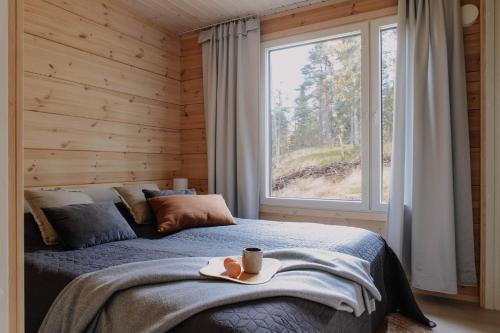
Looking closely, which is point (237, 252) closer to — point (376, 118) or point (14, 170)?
point (14, 170)

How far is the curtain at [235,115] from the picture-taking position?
333cm

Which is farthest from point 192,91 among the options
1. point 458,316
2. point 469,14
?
point 458,316

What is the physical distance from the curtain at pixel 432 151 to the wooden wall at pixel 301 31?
10cm

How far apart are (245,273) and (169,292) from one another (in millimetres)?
320

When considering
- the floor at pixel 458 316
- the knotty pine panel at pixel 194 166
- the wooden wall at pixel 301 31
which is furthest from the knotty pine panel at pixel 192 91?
the floor at pixel 458 316

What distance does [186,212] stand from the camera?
8.16 feet

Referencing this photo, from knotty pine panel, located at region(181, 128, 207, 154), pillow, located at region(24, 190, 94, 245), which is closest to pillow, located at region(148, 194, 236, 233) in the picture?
pillow, located at region(24, 190, 94, 245)

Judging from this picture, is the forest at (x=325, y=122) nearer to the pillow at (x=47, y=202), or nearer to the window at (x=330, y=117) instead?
the window at (x=330, y=117)

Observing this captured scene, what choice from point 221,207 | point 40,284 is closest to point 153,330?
point 40,284

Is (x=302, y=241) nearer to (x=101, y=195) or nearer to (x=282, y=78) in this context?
(x=101, y=195)

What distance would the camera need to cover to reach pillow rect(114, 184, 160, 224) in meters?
2.57

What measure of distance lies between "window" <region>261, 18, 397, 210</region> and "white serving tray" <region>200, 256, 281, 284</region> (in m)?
1.64

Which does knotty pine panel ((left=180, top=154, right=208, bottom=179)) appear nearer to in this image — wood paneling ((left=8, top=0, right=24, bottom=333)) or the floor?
the floor

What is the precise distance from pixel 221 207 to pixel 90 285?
1.36m
